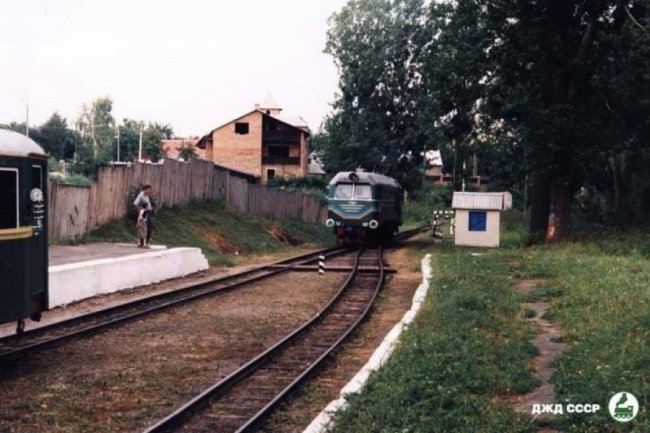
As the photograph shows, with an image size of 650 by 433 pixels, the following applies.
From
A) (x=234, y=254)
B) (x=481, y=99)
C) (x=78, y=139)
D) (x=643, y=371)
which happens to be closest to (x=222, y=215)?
(x=234, y=254)

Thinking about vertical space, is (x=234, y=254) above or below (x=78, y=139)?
below

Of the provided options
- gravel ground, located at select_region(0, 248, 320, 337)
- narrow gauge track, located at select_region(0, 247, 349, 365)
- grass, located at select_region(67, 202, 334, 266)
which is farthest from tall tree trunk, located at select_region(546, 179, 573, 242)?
narrow gauge track, located at select_region(0, 247, 349, 365)

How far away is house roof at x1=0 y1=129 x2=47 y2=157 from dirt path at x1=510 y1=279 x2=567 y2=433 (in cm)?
622

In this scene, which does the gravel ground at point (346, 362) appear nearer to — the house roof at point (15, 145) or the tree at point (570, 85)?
the house roof at point (15, 145)

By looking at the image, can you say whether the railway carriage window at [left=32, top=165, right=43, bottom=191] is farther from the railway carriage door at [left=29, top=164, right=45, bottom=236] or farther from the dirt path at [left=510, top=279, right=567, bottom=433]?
the dirt path at [left=510, top=279, right=567, bottom=433]

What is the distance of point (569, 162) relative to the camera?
29.5 meters

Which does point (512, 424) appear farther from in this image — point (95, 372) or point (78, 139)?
point (78, 139)

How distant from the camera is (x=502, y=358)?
388 inches

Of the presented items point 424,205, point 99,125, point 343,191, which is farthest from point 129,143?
point 343,191

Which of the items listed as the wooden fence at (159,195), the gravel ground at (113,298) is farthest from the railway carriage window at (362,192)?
the gravel ground at (113,298)

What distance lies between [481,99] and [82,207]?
55.8 ft

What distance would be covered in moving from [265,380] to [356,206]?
24044 mm

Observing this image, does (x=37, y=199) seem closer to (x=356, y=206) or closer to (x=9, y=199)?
(x=9, y=199)

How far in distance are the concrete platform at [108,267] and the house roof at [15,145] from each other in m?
5.29
